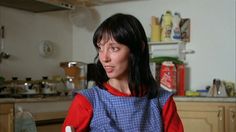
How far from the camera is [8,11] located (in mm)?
2873

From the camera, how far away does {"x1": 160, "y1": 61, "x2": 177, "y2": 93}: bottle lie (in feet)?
8.93

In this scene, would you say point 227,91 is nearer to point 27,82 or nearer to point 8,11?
point 27,82

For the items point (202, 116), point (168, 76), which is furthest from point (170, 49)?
point (202, 116)

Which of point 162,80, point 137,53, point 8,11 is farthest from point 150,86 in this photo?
point 8,11

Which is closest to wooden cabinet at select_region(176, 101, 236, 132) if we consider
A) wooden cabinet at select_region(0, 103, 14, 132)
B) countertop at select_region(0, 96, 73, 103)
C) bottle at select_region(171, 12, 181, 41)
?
bottle at select_region(171, 12, 181, 41)

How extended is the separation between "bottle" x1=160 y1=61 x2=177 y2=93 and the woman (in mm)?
1757

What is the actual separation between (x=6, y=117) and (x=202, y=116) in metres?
1.30

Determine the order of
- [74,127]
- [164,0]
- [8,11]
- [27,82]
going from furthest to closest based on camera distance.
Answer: [164,0] < [8,11] < [27,82] < [74,127]

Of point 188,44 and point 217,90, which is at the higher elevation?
point 188,44

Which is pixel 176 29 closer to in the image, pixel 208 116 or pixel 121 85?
pixel 208 116

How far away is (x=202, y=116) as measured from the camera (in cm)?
250

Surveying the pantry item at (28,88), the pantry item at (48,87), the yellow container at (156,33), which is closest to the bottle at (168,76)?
the yellow container at (156,33)

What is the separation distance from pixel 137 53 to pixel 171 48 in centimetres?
204

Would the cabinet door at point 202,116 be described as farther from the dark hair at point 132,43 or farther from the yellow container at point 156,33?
the dark hair at point 132,43
